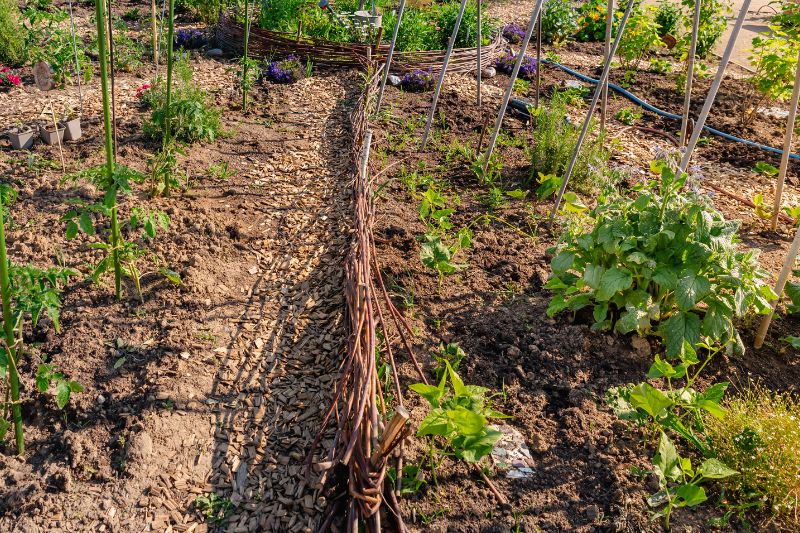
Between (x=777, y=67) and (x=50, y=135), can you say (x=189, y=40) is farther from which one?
(x=777, y=67)

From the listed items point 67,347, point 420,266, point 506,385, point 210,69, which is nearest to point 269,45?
point 210,69

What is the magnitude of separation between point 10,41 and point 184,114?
256cm

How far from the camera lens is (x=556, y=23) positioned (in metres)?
9.12

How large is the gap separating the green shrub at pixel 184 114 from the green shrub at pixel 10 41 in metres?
1.79

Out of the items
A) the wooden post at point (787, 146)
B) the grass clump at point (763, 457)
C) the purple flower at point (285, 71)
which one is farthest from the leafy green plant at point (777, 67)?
the purple flower at point (285, 71)

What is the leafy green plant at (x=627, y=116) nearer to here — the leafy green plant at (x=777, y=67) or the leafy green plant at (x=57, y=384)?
the leafy green plant at (x=777, y=67)

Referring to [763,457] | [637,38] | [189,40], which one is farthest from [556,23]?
[763,457]

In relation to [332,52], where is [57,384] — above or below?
below

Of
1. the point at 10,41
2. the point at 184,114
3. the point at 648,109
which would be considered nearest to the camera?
the point at 184,114

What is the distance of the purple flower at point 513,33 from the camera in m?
9.03

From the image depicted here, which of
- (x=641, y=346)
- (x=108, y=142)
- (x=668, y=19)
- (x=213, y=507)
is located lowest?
(x=213, y=507)

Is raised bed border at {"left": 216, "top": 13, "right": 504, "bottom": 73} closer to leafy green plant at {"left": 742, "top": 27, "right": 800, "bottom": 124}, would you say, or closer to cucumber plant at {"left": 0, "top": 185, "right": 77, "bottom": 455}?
leafy green plant at {"left": 742, "top": 27, "right": 800, "bottom": 124}

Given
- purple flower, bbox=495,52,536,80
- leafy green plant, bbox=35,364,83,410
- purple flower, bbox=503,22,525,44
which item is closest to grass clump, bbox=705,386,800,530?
leafy green plant, bbox=35,364,83,410

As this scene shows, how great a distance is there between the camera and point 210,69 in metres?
7.03
